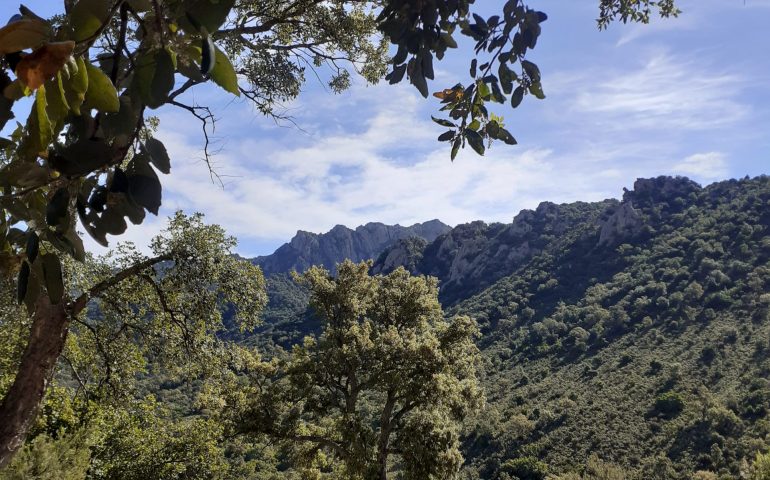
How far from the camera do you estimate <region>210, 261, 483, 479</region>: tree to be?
1047cm

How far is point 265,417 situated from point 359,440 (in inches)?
95.9

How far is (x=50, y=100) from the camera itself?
66 centimetres

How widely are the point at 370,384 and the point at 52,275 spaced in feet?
35.3

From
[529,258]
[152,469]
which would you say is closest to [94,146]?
[152,469]

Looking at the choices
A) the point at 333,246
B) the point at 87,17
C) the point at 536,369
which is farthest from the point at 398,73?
the point at 333,246

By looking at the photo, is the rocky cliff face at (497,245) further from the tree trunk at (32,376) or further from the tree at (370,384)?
the tree trunk at (32,376)

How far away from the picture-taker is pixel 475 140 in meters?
1.71

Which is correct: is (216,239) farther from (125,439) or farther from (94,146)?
(94,146)

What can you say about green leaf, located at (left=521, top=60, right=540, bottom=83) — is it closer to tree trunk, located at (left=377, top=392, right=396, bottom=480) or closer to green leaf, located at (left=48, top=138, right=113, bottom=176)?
green leaf, located at (left=48, top=138, right=113, bottom=176)

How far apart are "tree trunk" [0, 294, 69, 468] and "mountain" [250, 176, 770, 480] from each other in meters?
25.1

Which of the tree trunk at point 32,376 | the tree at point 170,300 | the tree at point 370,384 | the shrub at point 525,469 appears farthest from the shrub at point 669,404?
the tree trunk at point 32,376

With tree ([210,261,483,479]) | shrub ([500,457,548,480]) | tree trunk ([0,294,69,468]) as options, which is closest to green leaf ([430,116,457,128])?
tree trunk ([0,294,69,468])

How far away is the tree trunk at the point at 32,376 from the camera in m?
5.00

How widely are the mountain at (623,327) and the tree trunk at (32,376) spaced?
25069mm
